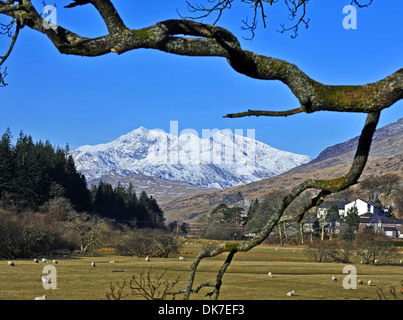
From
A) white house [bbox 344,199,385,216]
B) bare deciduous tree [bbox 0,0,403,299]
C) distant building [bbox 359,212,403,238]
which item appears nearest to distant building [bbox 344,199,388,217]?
white house [bbox 344,199,385,216]

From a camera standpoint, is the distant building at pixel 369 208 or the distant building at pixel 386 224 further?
the distant building at pixel 369 208

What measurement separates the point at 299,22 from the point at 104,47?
9.58 feet

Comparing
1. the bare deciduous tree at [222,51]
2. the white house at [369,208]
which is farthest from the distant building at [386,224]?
the bare deciduous tree at [222,51]

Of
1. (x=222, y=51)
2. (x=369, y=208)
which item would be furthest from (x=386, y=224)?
(x=222, y=51)

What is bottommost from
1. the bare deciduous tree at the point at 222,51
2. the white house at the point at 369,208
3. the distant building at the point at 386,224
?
the distant building at the point at 386,224

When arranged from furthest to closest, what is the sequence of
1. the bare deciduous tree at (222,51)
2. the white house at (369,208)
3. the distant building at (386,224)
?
the white house at (369,208) < the distant building at (386,224) < the bare deciduous tree at (222,51)

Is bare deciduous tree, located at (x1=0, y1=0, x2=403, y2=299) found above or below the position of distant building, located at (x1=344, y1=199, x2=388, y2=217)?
below

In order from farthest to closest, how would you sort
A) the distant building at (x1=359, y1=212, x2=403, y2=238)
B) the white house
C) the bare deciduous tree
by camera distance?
the white house, the distant building at (x1=359, y1=212, x2=403, y2=238), the bare deciduous tree

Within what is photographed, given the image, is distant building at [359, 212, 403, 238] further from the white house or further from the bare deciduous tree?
the bare deciduous tree

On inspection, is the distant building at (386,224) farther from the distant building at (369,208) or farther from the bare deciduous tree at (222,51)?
the bare deciduous tree at (222,51)

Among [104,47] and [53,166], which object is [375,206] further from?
[104,47]

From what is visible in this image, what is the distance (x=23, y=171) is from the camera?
101750 millimetres
